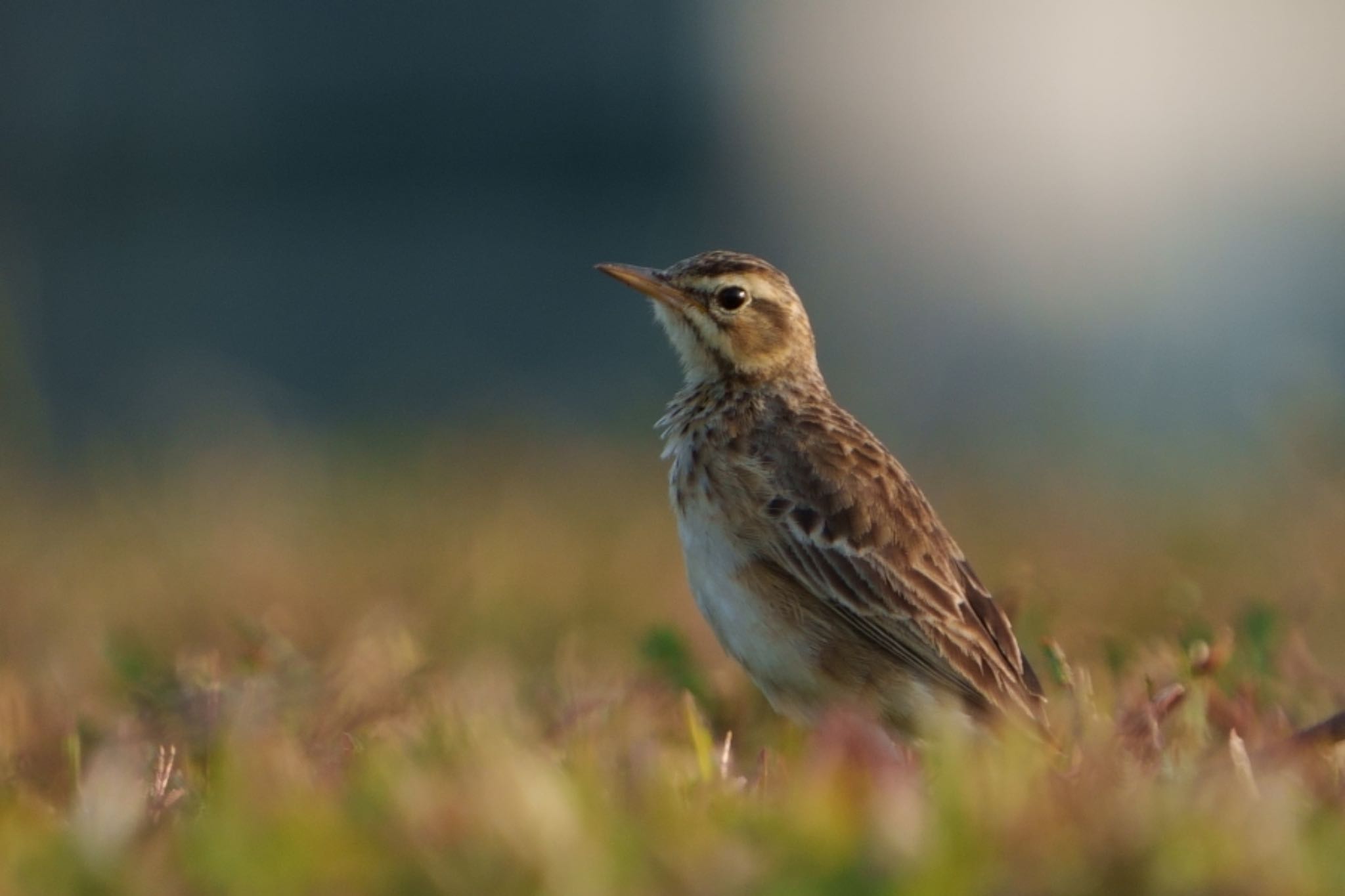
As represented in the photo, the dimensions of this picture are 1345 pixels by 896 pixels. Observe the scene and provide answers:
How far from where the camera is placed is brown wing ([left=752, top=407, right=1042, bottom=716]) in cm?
479

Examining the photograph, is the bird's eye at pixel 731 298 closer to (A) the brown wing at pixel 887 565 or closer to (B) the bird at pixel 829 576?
(B) the bird at pixel 829 576

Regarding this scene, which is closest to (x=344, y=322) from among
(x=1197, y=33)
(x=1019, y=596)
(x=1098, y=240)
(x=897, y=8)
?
(x=897, y=8)

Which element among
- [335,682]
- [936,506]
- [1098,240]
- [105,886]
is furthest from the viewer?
[1098,240]

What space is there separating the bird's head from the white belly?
0.83 m

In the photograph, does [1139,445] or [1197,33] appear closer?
[1139,445]

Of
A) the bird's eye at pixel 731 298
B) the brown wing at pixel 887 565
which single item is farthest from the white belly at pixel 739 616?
the bird's eye at pixel 731 298

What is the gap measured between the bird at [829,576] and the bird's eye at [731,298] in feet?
1.20

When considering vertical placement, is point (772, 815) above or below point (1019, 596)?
above

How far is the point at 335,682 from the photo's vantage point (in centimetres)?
477

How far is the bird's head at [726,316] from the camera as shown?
5.95 meters

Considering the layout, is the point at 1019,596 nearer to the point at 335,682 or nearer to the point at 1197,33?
the point at 335,682

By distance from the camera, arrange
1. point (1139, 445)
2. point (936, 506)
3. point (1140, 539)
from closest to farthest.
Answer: point (1140, 539) < point (936, 506) < point (1139, 445)

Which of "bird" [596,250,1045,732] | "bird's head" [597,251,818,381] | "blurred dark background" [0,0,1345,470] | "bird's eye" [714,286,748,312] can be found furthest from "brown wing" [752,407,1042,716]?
"blurred dark background" [0,0,1345,470]

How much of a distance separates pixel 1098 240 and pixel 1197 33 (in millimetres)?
2460
